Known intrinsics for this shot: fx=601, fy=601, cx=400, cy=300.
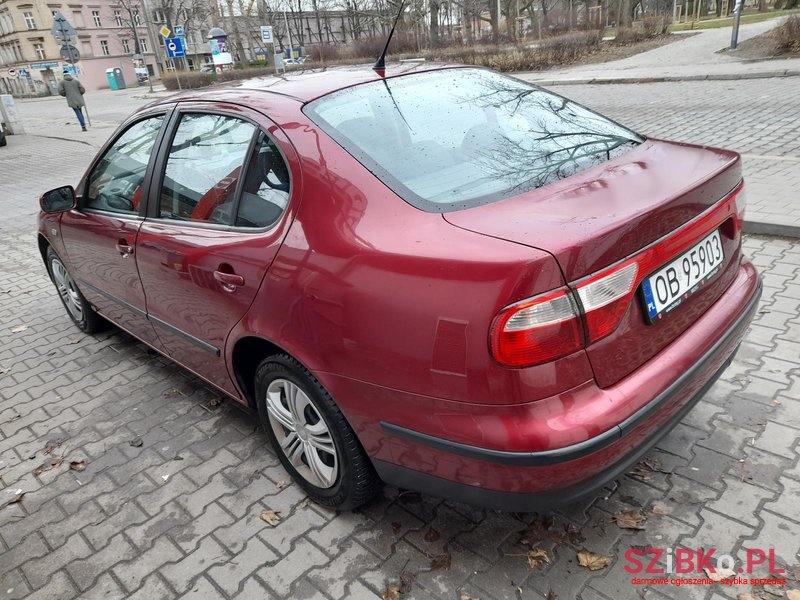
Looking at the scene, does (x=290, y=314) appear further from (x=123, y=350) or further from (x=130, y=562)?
(x=123, y=350)

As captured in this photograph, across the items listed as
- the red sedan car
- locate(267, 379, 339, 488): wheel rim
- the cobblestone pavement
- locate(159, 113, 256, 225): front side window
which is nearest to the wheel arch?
the red sedan car

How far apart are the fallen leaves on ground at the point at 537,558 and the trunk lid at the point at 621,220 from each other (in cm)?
78

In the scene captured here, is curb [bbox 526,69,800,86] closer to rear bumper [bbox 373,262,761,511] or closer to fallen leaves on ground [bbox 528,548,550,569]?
rear bumper [bbox 373,262,761,511]

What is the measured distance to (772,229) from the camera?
4750 mm

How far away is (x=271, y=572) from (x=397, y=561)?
48 centimetres

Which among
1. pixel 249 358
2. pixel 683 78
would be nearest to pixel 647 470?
pixel 249 358

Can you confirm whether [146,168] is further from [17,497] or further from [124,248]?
[17,497]

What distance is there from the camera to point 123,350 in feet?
14.1

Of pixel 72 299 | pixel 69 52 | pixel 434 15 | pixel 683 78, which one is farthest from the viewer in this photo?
pixel 434 15

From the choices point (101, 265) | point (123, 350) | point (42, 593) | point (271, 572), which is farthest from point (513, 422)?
point (123, 350)

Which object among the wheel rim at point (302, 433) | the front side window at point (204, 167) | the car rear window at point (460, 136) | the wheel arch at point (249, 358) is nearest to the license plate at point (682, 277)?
the car rear window at point (460, 136)

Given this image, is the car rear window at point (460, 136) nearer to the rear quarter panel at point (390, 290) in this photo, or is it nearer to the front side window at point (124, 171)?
the rear quarter panel at point (390, 290)

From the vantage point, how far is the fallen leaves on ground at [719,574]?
203 cm

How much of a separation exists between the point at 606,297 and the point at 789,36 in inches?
754
